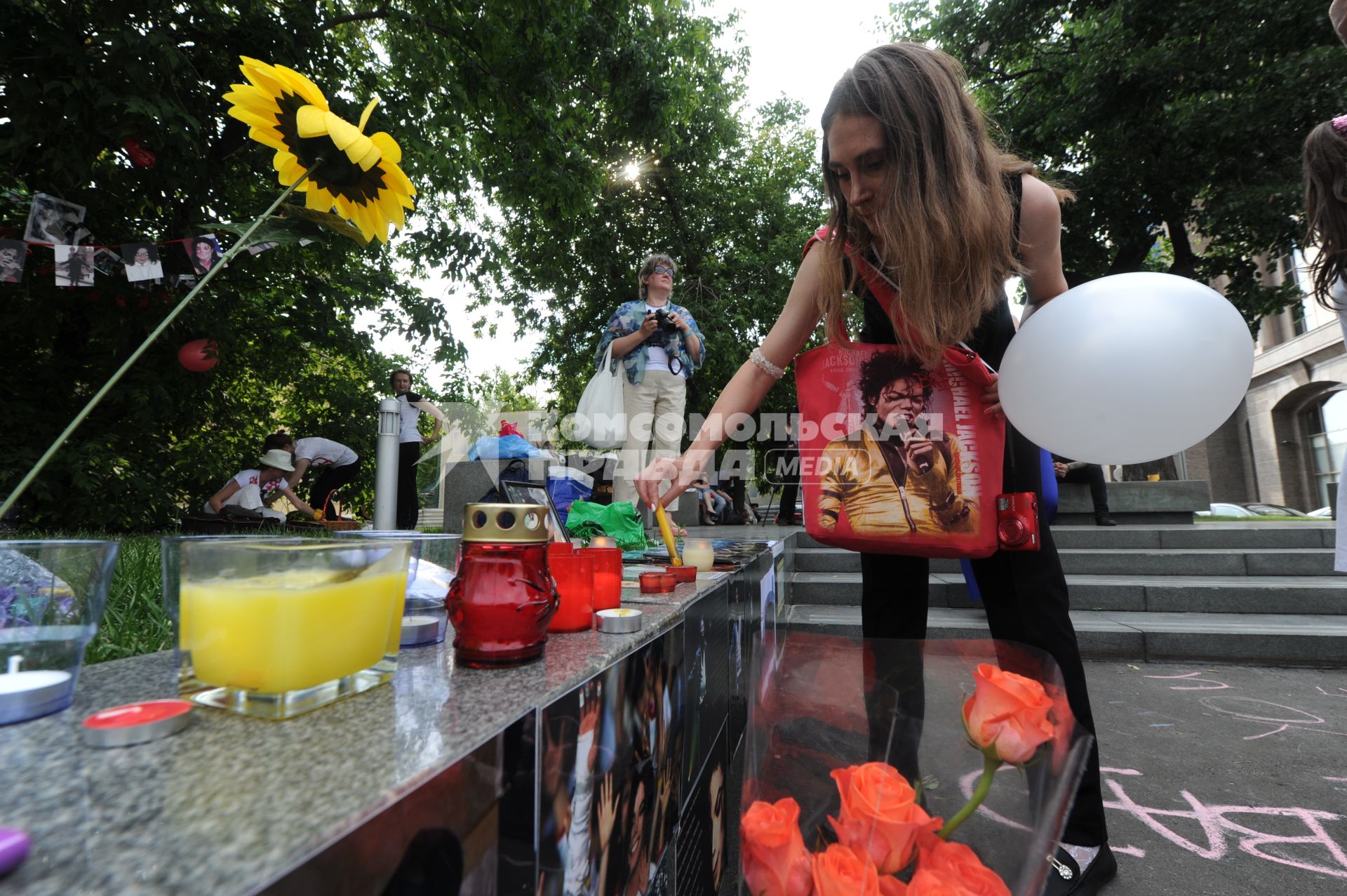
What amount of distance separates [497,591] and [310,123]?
0.75m

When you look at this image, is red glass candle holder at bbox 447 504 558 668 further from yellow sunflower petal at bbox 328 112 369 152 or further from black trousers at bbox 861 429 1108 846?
black trousers at bbox 861 429 1108 846

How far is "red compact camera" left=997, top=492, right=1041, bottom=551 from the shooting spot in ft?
4.56

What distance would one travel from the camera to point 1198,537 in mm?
6152

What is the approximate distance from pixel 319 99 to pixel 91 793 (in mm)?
972

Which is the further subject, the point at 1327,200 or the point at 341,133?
the point at 1327,200

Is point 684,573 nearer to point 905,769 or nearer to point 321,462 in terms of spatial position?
point 905,769

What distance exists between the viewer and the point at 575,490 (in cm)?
408

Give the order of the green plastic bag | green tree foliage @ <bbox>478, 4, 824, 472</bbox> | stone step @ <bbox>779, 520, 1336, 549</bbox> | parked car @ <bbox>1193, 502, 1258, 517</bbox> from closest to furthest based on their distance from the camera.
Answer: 1. the green plastic bag
2. stone step @ <bbox>779, 520, 1336, 549</bbox>
3. green tree foliage @ <bbox>478, 4, 824, 472</bbox>
4. parked car @ <bbox>1193, 502, 1258, 517</bbox>

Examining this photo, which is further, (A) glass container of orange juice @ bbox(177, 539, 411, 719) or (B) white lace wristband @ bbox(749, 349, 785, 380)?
(B) white lace wristband @ bbox(749, 349, 785, 380)

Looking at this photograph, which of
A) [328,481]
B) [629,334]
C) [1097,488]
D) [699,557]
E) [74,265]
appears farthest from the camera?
[328,481]

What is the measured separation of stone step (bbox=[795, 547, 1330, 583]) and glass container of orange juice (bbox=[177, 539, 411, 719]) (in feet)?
16.1

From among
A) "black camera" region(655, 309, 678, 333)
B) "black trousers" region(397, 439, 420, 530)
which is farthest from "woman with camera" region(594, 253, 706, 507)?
"black trousers" region(397, 439, 420, 530)

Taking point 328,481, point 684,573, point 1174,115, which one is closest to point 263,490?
point 328,481

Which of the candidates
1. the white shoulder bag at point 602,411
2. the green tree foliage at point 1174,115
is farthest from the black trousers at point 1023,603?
the green tree foliage at point 1174,115
